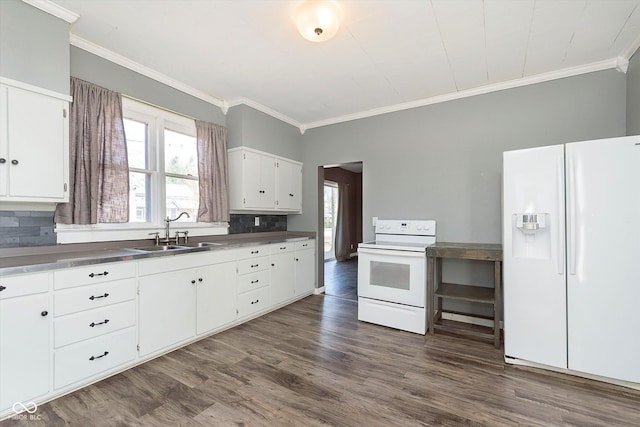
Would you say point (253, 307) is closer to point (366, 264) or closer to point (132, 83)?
point (366, 264)

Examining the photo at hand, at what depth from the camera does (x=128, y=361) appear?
2199mm

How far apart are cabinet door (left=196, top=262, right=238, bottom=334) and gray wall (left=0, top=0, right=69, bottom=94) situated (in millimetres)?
1849

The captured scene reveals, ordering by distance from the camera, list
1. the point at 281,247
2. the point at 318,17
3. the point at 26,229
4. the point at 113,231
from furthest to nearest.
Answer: the point at 281,247
the point at 113,231
the point at 26,229
the point at 318,17

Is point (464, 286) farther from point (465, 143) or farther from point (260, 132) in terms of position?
point (260, 132)

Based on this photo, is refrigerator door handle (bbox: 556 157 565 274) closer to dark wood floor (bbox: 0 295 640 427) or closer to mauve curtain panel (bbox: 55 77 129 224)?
dark wood floor (bbox: 0 295 640 427)

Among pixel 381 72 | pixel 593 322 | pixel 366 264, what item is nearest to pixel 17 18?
pixel 381 72

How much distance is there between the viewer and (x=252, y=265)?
327 centimetres

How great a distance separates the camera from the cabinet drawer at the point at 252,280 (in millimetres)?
3141

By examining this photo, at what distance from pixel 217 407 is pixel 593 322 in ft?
8.84

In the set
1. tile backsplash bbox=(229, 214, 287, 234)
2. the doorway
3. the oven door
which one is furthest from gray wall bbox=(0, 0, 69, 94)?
the doorway

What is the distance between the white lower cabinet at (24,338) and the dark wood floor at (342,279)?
10.7 ft

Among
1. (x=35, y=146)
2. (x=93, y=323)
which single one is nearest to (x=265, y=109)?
(x=35, y=146)

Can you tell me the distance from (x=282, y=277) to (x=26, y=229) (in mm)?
2457

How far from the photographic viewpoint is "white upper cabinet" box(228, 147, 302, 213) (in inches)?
141
